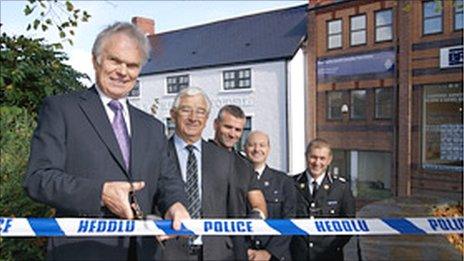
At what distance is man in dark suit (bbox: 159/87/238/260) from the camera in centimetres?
288

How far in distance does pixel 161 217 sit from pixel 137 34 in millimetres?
850

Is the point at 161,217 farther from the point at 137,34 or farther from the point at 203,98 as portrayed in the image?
the point at 203,98

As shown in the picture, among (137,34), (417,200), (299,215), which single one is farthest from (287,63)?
(137,34)

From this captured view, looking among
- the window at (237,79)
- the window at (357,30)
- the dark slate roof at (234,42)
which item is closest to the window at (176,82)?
the dark slate roof at (234,42)

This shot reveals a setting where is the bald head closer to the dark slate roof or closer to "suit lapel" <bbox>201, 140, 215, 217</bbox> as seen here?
"suit lapel" <bbox>201, 140, 215, 217</bbox>

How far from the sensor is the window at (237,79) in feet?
80.7

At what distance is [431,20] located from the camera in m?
18.7

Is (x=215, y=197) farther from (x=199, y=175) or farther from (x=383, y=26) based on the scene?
(x=383, y=26)

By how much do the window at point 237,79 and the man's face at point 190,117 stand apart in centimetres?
2139

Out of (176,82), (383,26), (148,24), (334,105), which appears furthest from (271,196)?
(148,24)

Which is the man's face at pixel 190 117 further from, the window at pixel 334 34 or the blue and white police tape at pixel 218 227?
the window at pixel 334 34

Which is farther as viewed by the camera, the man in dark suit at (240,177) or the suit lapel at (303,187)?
the suit lapel at (303,187)

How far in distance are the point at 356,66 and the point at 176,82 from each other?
37.6 feet

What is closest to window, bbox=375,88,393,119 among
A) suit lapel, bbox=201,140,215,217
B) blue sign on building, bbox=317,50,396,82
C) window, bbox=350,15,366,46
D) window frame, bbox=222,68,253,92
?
blue sign on building, bbox=317,50,396,82
